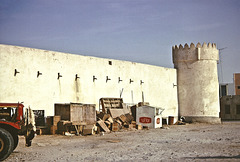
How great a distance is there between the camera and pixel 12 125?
847 cm

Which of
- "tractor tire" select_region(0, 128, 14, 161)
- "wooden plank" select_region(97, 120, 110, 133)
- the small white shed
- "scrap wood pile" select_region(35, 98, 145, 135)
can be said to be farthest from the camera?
the small white shed

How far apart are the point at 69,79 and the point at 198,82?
10639 mm

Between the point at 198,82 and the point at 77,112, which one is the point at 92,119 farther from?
the point at 198,82

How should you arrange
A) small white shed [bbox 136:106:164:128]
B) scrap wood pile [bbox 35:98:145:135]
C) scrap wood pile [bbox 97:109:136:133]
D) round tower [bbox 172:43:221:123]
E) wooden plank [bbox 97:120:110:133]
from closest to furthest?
scrap wood pile [bbox 35:98:145:135]
wooden plank [bbox 97:120:110:133]
scrap wood pile [bbox 97:109:136:133]
small white shed [bbox 136:106:164:128]
round tower [bbox 172:43:221:123]

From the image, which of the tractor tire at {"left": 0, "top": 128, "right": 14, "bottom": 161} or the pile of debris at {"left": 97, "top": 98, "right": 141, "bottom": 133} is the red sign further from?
the tractor tire at {"left": 0, "top": 128, "right": 14, "bottom": 161}

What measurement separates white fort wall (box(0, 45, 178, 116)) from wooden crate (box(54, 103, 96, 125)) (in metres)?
0.98

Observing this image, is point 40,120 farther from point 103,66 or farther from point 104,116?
point 103,66

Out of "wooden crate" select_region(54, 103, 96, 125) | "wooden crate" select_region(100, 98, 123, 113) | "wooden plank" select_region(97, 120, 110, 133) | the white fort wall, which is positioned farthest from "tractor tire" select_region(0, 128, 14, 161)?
"wooden crate" select_region(100, 98, 123, 113)

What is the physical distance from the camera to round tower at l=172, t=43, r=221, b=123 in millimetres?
24234

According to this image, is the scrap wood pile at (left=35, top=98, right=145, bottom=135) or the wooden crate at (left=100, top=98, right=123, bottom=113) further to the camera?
the wooden crate at (left=100, top=98, right=123, bottom=113)

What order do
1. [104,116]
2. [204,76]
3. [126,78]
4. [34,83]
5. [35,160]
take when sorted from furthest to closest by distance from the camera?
[204,76] → [126,78] → [104,116] → [34,83] → [35,160]

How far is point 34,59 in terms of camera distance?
15906 mm

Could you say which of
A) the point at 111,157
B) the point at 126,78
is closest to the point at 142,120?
the point at 126,78

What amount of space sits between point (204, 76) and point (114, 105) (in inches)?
330
